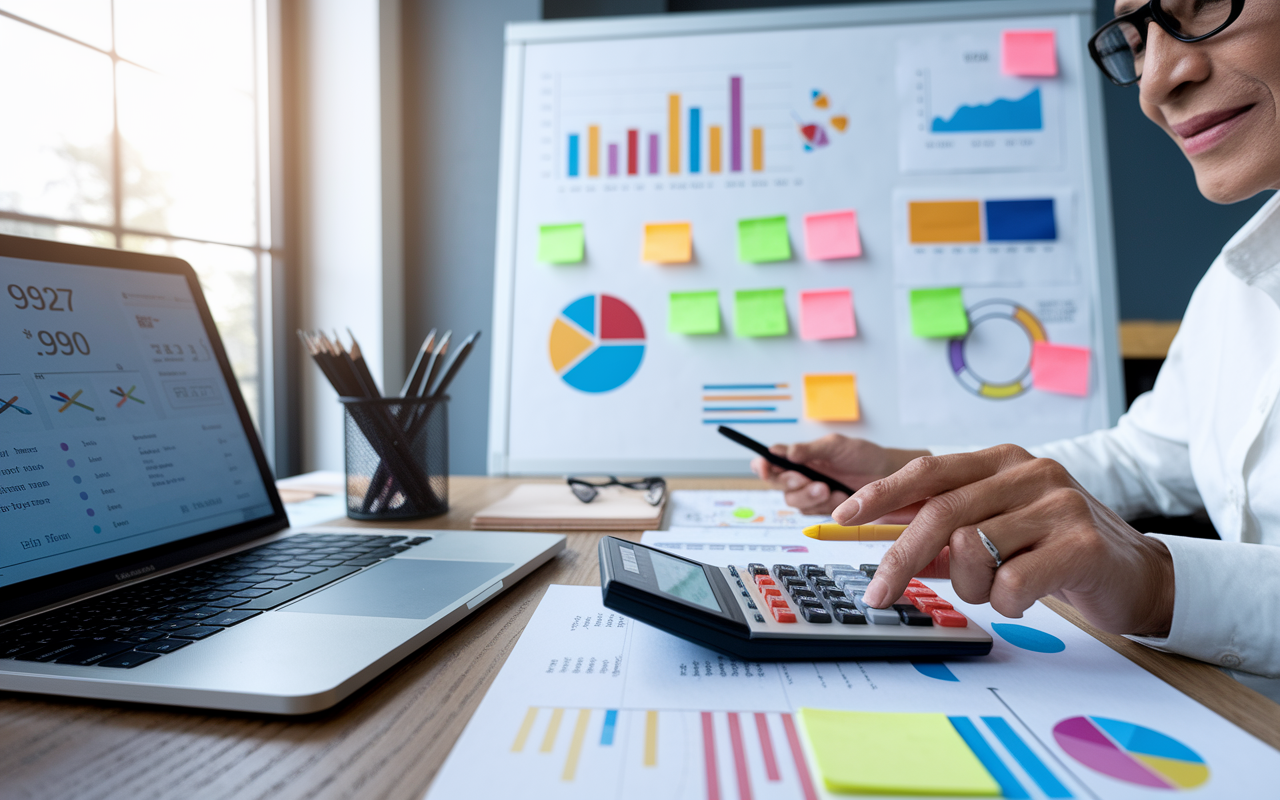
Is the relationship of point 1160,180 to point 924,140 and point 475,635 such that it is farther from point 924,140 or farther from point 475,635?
point 475,635

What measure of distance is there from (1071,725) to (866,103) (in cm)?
127

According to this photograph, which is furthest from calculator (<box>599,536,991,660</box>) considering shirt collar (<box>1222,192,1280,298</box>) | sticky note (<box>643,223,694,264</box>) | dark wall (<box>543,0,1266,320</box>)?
dark wall (<box>543,0,1266,320</box>)

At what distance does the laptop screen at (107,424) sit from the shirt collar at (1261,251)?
0.91m

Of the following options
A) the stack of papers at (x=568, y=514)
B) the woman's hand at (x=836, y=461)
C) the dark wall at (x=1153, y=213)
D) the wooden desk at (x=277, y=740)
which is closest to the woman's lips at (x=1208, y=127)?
the woman's hand at (x=836, y=461)

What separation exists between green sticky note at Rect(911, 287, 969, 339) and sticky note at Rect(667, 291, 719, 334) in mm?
355

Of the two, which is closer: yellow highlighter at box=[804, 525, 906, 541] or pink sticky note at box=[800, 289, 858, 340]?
yellow highlighter at box=[804, 525, 906, 541]

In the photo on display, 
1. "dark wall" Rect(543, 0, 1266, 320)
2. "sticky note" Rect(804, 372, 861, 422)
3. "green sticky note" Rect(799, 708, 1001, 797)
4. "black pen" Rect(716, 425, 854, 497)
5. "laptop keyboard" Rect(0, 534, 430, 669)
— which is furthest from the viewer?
"dark wall" Rect(543, 0, 1266, 320)

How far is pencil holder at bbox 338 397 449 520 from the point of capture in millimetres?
749

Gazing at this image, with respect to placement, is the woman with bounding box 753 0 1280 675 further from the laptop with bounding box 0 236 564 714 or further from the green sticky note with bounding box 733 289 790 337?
the green sticky note with bounding box 733 289 790 337

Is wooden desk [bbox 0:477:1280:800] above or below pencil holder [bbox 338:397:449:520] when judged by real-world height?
below

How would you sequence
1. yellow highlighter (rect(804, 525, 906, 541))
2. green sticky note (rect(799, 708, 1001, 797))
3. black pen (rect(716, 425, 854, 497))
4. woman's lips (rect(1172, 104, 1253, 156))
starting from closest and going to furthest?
green sticky note (rect(799, 708, 1001, 797))
yellow highlighter (rect(804, 525, 906, 541))
woman's lips (rect(1172, 104, 1253, 156))
black pen (rect(716, 425, 854, 497))

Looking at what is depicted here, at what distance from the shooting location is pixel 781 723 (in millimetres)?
298

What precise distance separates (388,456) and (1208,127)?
843 mm

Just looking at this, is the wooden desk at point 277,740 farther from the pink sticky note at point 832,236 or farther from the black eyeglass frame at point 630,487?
the pink sticky note at point 832,236
